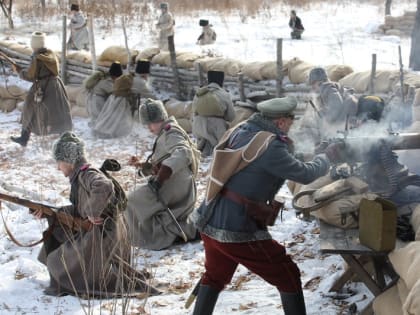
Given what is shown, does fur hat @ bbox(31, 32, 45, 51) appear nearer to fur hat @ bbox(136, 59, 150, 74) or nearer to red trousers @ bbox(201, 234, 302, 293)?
fur hat @ bbox(136, 59, 150, 74)

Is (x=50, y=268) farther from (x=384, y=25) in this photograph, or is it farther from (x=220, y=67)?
(x=384, y=25)

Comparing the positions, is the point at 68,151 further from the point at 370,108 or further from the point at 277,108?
the point at 370,108

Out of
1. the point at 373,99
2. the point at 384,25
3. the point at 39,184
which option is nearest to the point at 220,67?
the point at 39,184

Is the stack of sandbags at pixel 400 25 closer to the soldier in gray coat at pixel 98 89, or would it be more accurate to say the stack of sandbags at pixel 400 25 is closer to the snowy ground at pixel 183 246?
the snowy ground at pixel 183 246

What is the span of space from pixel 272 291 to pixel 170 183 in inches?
68.2

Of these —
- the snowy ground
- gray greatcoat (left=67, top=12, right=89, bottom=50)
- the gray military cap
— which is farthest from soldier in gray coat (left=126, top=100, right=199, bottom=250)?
gray greatcoat (left=67, top=12, right=89, bottom=50)

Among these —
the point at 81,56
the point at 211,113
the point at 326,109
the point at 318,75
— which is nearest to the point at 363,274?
the point at 326,109

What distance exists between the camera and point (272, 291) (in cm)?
497

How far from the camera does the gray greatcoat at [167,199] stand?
605 centimetres

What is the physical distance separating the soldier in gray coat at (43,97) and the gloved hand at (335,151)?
5.88 m

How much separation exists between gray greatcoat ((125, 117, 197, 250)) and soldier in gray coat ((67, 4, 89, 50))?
11186 mm

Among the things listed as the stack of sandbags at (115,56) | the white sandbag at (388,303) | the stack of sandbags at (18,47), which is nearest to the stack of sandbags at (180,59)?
the stack of sandbags at (115,56)

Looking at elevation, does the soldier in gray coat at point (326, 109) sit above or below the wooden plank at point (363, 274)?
above

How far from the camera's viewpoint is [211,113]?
9.20 metres
